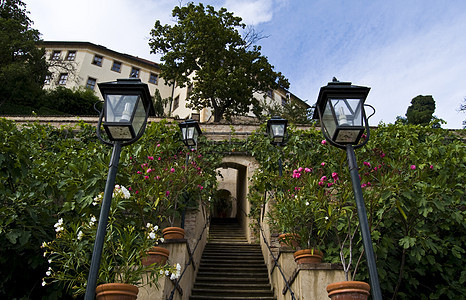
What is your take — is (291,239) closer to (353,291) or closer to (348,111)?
(353,291)

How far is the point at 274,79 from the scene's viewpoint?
20406mm

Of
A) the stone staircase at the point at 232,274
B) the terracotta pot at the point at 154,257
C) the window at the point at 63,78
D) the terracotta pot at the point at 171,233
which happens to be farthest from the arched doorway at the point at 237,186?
the window at the point at 63,78

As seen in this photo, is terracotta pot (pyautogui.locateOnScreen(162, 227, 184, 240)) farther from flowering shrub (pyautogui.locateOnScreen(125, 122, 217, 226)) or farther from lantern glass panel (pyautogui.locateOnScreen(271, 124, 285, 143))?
lantern glass panel (pyautogui.locateOnScreen(271, 124, 285, 143))

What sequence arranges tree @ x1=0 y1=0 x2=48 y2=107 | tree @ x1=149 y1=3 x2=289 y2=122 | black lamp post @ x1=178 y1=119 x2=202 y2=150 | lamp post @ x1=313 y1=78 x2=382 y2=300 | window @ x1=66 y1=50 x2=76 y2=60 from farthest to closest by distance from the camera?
window @ x1=66 y1=50 x2=76 y2=60, tree @ x1=0 y1=0 x2=48 y2=107, tree @ x1=149 y1=3 x2=289 y2=122, black lamp post @ x1=178 y1=119 x2=202 y2=150, lamp post @ x1=313 y1=78 x2=382 y2=300

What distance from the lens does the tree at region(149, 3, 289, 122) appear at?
1830 centimetres

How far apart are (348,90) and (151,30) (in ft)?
60.1

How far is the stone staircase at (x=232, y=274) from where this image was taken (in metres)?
6.11

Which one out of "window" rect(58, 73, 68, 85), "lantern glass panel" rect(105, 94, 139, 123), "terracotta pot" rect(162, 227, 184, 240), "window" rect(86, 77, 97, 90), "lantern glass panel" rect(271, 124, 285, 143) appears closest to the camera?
"lantern glass panel" rect(105, 94, 139, 123)

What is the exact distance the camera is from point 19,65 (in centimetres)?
2170

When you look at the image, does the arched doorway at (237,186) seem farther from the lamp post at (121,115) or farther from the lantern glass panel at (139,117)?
the lamp post at (121,115)

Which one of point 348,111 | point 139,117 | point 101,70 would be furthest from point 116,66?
point 348,111

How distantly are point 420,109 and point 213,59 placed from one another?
48.3 feet

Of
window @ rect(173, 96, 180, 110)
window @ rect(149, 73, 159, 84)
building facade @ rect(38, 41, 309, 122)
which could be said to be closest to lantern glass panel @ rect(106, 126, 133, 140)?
building facade @ rect(38, 41, 309, 122)

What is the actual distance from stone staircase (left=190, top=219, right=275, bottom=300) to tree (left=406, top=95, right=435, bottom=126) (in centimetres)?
1772
